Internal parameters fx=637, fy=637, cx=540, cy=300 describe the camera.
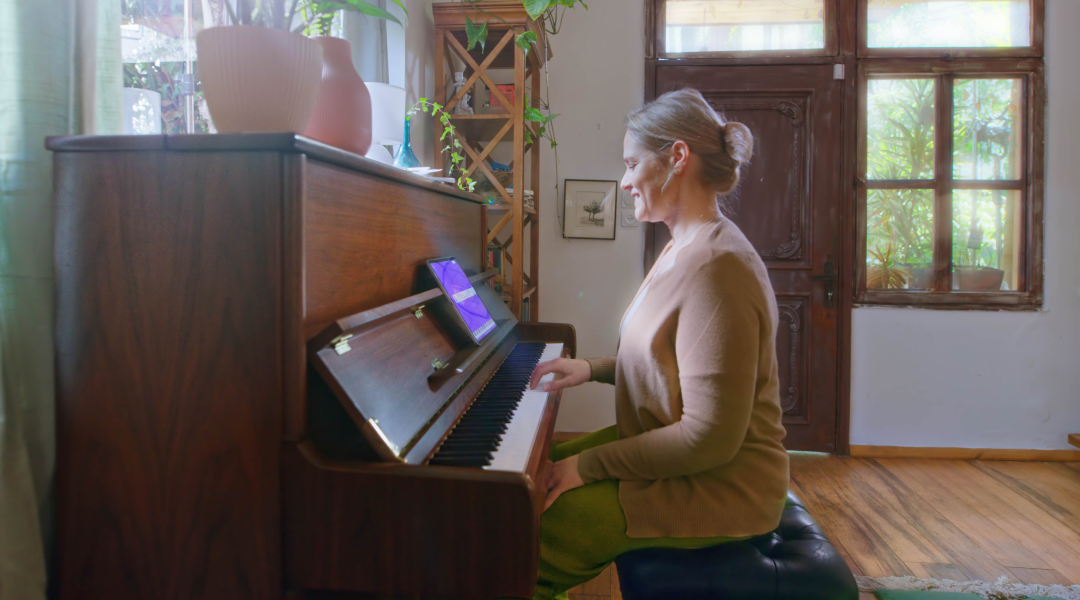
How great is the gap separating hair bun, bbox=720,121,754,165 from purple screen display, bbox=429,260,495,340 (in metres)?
0.69

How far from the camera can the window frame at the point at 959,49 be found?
3291mm

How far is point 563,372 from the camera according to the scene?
1545 millimetres

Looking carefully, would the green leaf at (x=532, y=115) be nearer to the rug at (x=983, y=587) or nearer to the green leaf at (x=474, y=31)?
the green leaf at (x=474, y=31)

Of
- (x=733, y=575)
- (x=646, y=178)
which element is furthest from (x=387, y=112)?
(x=733, y=575)

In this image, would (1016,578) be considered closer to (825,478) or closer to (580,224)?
(825,478)

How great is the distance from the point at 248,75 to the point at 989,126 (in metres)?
3.78

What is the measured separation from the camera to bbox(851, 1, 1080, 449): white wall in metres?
3.31

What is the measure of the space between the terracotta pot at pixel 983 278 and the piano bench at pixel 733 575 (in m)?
2.89

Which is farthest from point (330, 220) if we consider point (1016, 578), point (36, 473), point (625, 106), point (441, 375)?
point (625, 106)

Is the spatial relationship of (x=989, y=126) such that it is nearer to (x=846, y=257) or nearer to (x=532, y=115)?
(x=846, y=257)

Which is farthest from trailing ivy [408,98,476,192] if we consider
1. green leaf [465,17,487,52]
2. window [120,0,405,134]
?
window [120,0,405,134]

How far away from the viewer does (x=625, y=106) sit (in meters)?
3.45

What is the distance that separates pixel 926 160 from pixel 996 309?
868 millimetres

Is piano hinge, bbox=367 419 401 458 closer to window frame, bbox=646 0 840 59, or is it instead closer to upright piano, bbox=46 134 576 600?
upright piano, bbox=46 134 576 600
